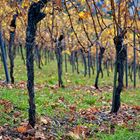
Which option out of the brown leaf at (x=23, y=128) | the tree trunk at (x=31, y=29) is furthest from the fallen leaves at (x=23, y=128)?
the tree trunk at (x=31, y=29)

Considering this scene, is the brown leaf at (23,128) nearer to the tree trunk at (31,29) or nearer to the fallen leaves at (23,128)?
the fallen leaves at (23,128)

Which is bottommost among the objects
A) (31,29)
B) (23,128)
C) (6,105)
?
(23,128)

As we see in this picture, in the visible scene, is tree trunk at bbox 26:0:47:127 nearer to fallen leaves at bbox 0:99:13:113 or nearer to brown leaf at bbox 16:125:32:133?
brown leaf at bbox 16:125:32:133

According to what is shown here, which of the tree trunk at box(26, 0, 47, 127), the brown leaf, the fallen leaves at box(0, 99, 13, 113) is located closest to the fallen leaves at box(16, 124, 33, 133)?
the brown leaf

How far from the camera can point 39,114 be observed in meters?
11.9

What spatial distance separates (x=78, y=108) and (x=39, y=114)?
2.92 meters

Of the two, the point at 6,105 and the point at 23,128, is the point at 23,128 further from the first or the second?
the point at 6,105

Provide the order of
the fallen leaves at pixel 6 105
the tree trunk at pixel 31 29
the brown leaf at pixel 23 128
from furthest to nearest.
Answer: the fallen leaves at pixel 6 105 < the brown leaf at pixel 23 128 < the tree trunk at pixel 31 29

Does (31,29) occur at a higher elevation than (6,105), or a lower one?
higher

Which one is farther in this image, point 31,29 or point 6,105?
point 6,105

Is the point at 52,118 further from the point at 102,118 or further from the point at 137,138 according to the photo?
the point at 137,138

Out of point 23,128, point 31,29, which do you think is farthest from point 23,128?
point 31,29

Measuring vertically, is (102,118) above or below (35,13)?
below

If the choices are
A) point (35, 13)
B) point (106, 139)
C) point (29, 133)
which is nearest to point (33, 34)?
point (35, 13)
